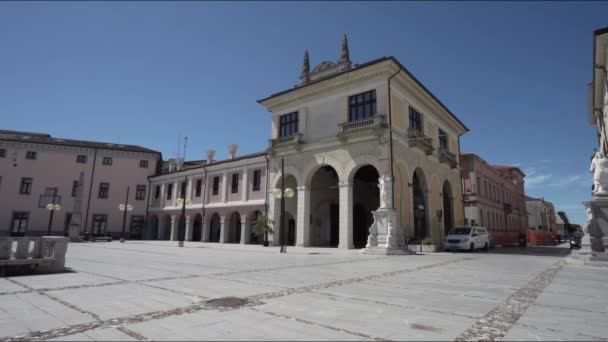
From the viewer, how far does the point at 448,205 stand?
2909 cm

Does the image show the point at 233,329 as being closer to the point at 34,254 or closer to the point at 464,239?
the point at 34,254

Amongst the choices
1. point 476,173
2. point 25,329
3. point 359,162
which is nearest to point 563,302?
point 25,329

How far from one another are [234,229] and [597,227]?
2843 centimetres

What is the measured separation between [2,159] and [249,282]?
145ft

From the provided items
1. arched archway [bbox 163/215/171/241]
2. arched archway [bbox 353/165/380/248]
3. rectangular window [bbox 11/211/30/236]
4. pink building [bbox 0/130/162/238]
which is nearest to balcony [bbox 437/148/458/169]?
arched archway [bbox 353/165/380/248]

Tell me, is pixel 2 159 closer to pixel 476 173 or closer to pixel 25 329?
pixel 25 329

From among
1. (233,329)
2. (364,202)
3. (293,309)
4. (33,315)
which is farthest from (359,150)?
(33,315)

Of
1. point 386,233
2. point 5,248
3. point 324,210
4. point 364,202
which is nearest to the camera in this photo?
point 5,248

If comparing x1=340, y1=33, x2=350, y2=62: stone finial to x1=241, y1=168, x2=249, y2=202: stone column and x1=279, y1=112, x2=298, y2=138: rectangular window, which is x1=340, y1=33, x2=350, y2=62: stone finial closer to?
x1=279, y1=112, x2=298, y2=138: rectangular window

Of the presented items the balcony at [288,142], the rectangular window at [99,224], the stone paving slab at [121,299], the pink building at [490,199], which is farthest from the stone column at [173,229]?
the stone paving slab at [121,299]

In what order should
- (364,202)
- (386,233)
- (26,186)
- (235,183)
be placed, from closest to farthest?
1. (386,233)
2. (364,202)
3. (235,183)
4. (26,186)

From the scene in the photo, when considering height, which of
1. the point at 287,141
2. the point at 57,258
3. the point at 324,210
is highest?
the point at 287,141

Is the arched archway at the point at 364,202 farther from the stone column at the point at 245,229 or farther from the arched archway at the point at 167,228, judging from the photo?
A: the arched archway at the point at 167,228

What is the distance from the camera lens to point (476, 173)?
34.3 meters
